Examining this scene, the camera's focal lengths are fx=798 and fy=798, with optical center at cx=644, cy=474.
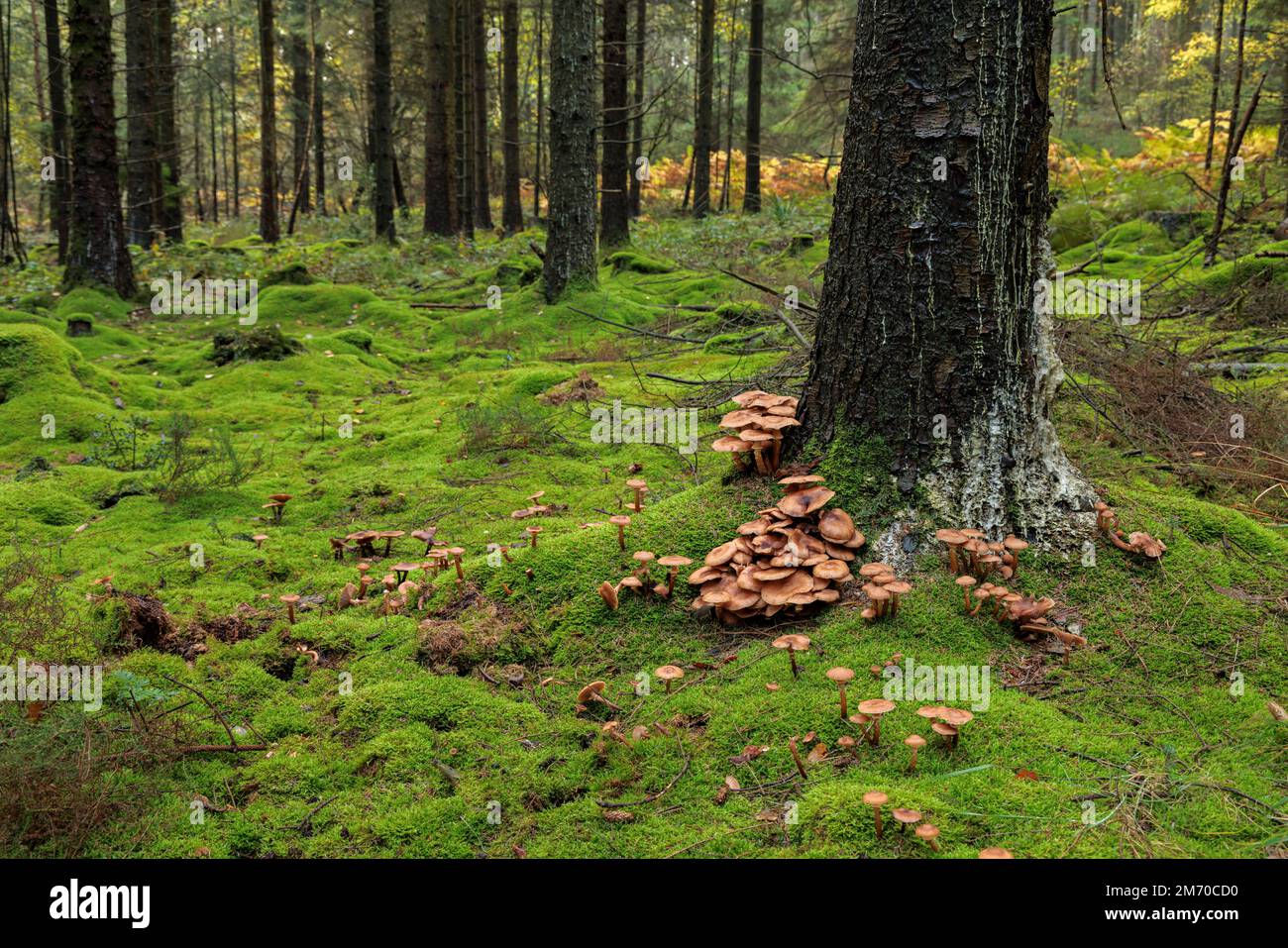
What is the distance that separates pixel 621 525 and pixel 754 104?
1927 cm

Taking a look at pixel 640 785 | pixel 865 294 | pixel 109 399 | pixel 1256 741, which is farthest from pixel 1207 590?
pixel 109 399

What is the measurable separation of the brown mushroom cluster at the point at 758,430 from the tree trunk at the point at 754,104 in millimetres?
15665

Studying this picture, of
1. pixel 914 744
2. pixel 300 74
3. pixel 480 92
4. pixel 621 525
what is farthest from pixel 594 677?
pixel 300 74

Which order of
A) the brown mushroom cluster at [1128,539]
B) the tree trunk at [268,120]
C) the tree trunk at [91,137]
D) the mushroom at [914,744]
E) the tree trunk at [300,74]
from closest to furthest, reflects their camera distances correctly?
the mushroom at [914,744], the brown mushroom cluster at [1128,539], the tree trunk at [91,137], the tree trunk at [268,120], the tree trunk at [300,74]

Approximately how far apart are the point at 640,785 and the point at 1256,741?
2.13 meters

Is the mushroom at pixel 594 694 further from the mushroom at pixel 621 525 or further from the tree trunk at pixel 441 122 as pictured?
the tree trunk at pixel 441 122

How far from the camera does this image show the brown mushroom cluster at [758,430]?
13.0ft

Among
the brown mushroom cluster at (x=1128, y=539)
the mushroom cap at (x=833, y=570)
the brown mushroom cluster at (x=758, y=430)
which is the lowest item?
the mushroom cap at (x=833, y=570)

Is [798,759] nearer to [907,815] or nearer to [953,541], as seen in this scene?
[907,815]

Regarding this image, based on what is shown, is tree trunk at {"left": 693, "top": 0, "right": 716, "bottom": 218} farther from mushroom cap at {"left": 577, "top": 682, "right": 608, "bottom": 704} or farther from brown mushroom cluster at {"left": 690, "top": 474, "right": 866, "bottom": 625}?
mushroom cap at {"left": 577, "top": 682, "right": 608, "bottom": 704}

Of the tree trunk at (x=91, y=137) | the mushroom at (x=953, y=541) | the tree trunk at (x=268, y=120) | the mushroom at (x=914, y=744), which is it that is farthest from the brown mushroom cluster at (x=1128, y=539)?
the tree trunk at (x=268, y=120)

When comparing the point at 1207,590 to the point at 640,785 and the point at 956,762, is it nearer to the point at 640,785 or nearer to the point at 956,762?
the point at 956,762

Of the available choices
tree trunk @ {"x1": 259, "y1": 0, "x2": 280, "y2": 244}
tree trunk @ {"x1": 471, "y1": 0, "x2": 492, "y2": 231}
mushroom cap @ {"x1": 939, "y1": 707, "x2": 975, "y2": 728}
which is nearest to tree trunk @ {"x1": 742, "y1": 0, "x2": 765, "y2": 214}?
tree trunk @ {"x1": 471, "y1": 0, "x2": 492, "y2": 231}

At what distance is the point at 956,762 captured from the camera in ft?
8.99
